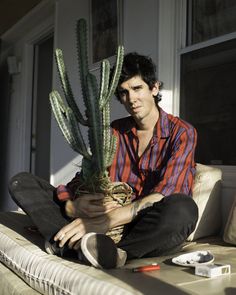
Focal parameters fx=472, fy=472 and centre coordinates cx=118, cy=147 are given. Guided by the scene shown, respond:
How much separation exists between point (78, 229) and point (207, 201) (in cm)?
82

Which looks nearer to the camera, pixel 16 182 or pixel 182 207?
pixel 182 207

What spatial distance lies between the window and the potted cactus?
867 mm

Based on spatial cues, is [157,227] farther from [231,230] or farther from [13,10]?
[13,10]

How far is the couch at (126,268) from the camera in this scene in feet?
5.16

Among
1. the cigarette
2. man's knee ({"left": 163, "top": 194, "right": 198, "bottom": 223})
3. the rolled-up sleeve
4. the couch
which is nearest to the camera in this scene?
the couch

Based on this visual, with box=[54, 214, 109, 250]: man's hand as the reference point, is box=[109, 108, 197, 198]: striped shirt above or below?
above

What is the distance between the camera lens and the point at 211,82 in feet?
10.1

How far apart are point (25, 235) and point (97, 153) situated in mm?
709

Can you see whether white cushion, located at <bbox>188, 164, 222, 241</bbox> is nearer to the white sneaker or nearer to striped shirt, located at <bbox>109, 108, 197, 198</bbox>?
striped shirt, located at <bbox>109, 108, 197, 198</bbox>

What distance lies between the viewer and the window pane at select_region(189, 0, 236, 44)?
297cm

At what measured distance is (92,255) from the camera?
72.2 inches

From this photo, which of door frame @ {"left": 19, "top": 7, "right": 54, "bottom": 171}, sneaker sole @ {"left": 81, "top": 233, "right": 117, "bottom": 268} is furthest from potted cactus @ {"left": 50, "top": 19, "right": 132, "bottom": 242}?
door frame @ {"left": 19, "top": 7, "right": 54, "bottom": 171}

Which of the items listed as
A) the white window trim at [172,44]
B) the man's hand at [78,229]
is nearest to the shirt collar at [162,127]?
the man's hand at [78,229]

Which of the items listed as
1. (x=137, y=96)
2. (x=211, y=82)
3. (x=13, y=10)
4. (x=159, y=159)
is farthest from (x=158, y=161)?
(x=13, y=10)
